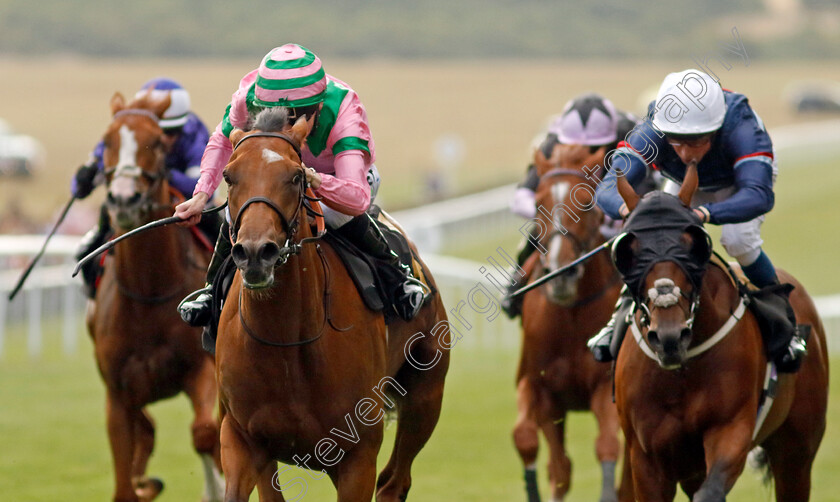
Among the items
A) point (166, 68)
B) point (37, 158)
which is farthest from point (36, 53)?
point (37, 158)

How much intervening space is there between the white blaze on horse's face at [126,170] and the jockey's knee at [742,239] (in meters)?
2.94

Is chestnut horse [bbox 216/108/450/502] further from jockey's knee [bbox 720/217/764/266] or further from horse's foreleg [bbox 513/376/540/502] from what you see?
horse's foreleg [bbox 513/376/540/502]

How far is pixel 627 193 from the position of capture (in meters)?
4.90

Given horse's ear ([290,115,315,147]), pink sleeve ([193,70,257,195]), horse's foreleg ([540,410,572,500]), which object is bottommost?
horse's foreleg ([540,410,572,500])

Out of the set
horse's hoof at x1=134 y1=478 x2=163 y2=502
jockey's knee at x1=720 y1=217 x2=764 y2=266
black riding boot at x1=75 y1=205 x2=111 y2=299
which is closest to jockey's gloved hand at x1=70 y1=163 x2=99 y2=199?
black riding boot at x1=75 y1=205 x2=111 y2=299

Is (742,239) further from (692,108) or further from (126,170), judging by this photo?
(126,170)

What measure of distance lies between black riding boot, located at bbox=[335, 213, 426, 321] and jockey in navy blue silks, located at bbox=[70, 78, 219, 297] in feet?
6.52

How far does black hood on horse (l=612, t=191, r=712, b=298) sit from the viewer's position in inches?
184

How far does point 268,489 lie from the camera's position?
5109 mm

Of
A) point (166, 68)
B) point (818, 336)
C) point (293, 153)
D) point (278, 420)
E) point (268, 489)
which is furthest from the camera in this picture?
point (166, 68)

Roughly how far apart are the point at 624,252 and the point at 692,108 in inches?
34.3

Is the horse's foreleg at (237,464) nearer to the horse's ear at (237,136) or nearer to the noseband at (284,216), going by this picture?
the noseband at (284,216)

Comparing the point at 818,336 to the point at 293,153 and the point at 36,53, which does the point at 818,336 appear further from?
the point at 36,53

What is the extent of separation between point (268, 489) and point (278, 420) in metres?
0.55
